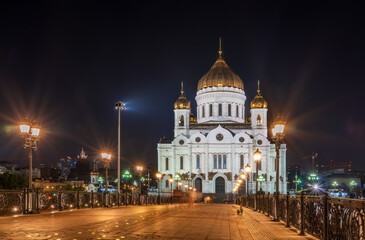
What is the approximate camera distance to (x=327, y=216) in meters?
9.98

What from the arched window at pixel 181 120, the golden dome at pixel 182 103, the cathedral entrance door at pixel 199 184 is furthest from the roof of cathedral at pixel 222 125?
the cathedral entrance door at pixel 199 184

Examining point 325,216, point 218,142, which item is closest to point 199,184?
point 218,142

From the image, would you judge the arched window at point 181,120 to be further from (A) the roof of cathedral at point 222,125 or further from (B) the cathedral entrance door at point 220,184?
(B) the cathedral entrance door at point 220,184

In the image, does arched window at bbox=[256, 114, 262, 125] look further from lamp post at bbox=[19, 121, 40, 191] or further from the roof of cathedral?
lamp post at bbox=[19, 121, 40, 191]

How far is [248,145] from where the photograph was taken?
94000 mm

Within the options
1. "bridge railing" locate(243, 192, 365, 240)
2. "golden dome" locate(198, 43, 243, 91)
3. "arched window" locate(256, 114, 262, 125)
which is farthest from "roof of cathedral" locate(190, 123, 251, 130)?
"bridge railing" locate(243, 192, 365, 240)

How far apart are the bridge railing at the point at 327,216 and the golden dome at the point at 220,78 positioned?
87327 mm

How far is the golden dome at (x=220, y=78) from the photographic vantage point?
335ft

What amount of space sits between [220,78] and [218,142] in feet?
54.7

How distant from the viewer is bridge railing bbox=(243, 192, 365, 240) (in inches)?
311

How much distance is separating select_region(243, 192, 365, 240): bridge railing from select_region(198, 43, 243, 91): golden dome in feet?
287

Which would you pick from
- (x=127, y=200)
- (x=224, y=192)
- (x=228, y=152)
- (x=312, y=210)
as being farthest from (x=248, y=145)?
(x=312, y=210)

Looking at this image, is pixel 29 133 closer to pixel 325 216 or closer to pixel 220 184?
pixel 325 216

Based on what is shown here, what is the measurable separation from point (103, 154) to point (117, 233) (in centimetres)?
2258
